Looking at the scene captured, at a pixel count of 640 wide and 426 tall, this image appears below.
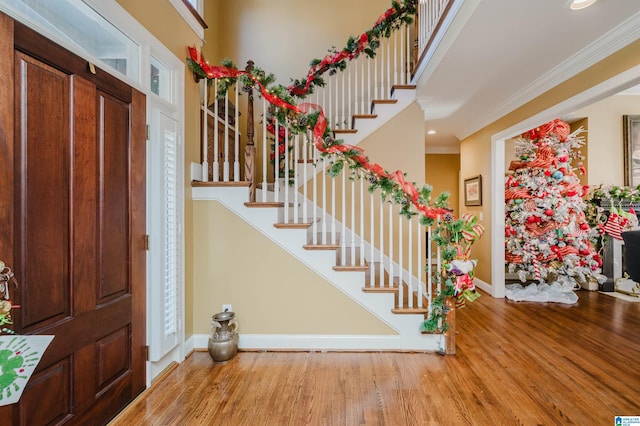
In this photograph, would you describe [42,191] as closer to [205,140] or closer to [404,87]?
[205,140]

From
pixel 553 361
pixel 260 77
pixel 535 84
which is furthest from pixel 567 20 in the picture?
pixel 553 361

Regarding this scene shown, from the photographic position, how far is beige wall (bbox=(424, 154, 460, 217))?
648cm

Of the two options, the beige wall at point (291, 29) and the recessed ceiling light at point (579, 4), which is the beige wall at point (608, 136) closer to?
the recessed ceiling light at point (579, 4)

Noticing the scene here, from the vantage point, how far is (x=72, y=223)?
154 centimetres

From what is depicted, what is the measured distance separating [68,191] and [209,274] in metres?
1.39

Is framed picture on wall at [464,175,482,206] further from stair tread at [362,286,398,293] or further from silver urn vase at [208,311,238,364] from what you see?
silver urn vase at [208,311,238,364]

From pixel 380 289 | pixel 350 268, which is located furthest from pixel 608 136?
pixel 350 268

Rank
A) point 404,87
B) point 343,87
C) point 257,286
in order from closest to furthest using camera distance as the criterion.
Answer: point 257,286, point 404,87, point 343,87

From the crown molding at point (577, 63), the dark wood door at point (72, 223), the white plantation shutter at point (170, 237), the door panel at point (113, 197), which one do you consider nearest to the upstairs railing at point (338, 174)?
the white plantation shutter at point (170, 237)

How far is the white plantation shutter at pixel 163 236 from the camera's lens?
216 cm

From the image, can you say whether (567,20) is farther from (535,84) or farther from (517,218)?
Answer: (517,218)

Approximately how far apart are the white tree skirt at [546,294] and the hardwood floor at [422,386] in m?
1.09

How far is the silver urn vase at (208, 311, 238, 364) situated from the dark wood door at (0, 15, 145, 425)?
54 centimetres

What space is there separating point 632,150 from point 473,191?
2.30 metres
